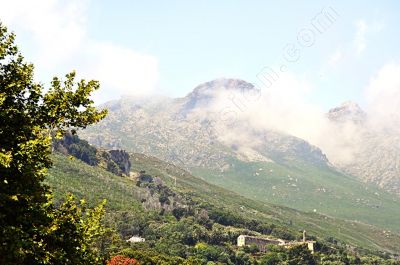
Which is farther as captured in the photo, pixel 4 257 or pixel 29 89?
pixel 29 89

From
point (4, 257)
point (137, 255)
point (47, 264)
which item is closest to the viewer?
point (4, 257)

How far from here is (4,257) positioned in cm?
2091

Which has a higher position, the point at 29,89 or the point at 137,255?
the point at 29,89

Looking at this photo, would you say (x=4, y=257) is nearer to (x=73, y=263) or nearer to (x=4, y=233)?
(x=4, y=233)

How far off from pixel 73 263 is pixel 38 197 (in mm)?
4153

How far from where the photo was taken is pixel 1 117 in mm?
24188

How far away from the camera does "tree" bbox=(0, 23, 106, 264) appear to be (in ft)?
77.0

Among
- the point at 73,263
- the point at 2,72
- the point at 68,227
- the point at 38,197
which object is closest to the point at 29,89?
the point at 2,72

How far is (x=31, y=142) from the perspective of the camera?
2344 cm

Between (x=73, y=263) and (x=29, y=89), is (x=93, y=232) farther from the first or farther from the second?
(x=29, y=89)

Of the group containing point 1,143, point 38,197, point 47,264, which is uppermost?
point 1,143

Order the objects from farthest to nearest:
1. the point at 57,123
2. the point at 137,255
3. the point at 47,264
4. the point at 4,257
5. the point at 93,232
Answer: the point at 137,255 → the point at 93,232 → the point at 57,123 → the point at 47,264 → the point at 4,257

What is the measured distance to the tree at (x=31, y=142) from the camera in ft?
77.0

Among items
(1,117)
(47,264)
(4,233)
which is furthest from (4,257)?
(1,117)
